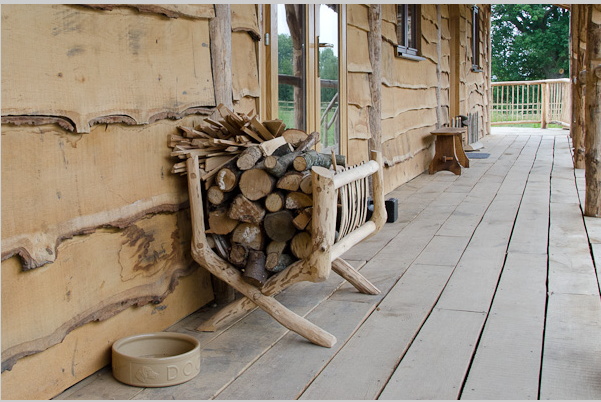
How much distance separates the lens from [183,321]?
2.68m

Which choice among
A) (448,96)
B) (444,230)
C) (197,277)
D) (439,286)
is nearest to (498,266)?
(439,286)

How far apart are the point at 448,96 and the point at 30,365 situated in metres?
8.11

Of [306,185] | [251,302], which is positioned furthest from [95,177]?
[251,302]

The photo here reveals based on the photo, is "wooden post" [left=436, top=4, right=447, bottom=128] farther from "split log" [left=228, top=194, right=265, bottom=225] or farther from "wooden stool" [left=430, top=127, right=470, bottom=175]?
"split log" [left=228, top=194, right=265, bottom=225]

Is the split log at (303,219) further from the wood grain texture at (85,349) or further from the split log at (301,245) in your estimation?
the wood grain texture at (85,349)

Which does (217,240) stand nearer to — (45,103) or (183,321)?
(183,321)

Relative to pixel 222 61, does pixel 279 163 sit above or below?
below

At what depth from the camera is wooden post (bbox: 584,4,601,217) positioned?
472 cm

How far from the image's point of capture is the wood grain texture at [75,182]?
5.96 ft

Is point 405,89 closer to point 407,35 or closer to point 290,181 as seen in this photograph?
point 407,35

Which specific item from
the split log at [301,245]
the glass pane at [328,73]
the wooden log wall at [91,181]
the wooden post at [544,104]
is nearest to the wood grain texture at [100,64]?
the wooden log wall at [91,181]

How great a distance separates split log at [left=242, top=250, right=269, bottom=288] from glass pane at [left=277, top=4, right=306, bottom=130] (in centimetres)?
141

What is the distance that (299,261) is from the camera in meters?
2.40

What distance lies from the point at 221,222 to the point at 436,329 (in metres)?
0.95
